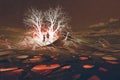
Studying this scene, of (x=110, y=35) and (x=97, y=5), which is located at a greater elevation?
(x=97, y=5)

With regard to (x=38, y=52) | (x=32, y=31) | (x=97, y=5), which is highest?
(x=97, y=5)

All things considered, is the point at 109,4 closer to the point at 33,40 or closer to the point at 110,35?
the point at 110,35

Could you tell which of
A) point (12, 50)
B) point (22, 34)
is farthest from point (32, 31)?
point (12, 50)

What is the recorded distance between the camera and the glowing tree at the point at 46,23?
3.37 metres

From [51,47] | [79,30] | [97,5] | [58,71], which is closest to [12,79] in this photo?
[58,71]

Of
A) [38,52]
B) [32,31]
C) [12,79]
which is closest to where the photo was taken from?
[12,79]

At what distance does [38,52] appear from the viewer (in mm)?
3232

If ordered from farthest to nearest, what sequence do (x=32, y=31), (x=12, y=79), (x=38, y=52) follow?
(x=32, y=31) → (x=38, y=52) → (x=12, y=79)

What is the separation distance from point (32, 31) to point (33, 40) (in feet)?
0.39

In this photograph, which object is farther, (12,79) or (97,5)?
(97,5)

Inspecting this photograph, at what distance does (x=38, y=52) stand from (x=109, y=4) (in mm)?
1003

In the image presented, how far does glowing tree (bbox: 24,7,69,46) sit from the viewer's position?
337 cm

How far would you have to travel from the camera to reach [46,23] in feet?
11.2

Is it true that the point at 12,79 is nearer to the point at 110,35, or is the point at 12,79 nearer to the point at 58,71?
the point at 58,71
